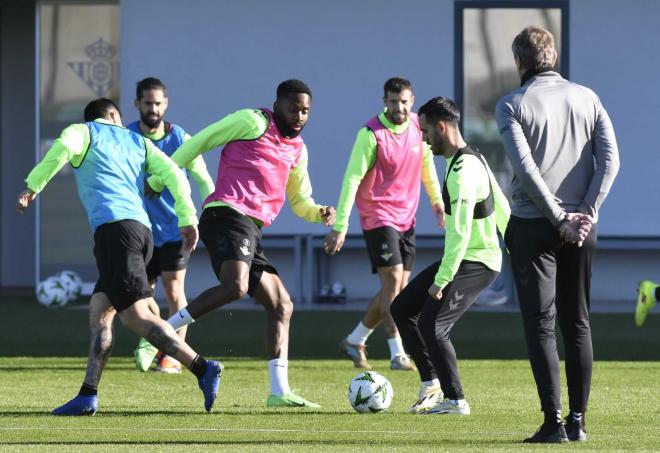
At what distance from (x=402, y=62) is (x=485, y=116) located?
50.1 inches

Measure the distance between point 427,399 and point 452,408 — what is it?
0.67ft

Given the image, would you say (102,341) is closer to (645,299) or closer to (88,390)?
(88,390)

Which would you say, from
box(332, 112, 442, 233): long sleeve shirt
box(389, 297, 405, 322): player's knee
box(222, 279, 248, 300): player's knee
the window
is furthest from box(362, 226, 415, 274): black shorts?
the window

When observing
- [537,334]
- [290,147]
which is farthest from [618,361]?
[537,334]

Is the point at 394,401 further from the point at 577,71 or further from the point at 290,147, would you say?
the point at 577,71

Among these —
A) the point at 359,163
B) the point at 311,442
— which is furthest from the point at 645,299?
the point at 311,442

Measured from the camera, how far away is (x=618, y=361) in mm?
12203

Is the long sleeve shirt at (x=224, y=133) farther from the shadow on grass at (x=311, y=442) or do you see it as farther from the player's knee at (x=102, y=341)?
the shadow on grass at (x=311, y=442)

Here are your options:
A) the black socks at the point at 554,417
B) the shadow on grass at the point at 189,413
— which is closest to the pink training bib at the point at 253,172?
the shadow on grass at the point at 189,413

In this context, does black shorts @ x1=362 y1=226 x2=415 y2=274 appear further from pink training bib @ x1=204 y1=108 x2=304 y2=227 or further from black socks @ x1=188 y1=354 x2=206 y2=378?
black socks @ x1=188 y1=354 x2=206 y2=378

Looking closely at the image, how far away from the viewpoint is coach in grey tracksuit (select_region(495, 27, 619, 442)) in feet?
24.3

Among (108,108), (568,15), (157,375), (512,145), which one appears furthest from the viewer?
(568,15)

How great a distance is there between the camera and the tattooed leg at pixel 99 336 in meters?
8.88

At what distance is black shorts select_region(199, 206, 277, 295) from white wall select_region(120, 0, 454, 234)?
31.6 feet
